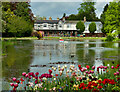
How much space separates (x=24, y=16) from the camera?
7244 centimetres

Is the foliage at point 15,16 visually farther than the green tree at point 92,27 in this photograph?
No

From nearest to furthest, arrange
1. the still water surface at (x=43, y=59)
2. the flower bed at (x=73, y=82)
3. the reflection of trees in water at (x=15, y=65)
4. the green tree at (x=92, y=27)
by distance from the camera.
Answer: the flower bed at (x=73, y=82), the reflection of trees in water at (x=15, y=65), the still water surface at (x=43, y=59), the green tree at (x=92, y=27)

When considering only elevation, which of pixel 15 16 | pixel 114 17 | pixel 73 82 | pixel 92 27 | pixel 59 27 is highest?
pixel 15 16

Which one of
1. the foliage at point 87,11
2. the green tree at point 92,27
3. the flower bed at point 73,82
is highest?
the foliage at point 87,11

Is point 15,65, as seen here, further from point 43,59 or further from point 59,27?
point 59,27

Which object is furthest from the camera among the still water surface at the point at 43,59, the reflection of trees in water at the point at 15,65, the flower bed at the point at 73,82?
the still water surface at the point at 43,59

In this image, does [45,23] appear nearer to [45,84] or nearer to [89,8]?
[89,8]

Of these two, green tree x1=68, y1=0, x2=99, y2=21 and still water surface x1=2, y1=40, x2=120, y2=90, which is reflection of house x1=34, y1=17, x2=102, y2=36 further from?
still water surface x1=2, y1=40, x2=120, y2=90

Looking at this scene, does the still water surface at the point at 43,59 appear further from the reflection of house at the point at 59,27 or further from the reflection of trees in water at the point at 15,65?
the reflection of house at the point at 59,27

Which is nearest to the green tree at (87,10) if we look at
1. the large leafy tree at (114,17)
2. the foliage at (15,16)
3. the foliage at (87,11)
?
the foliage at (87,11)

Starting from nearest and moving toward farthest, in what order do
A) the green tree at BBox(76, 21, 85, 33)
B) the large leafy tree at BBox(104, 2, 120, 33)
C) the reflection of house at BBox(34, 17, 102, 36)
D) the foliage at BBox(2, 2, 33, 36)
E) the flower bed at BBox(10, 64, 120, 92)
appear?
the flower bed at BBox(10, 64, 120, 92)
the large leafy tree at BBox(104, 2, 120, 33)
the foliage at BBox(2, 2, 33, 36)
the green tree at BBox(76, 21, 85, 33)
the reflection of house at BBox(34, 17, 102, 36)

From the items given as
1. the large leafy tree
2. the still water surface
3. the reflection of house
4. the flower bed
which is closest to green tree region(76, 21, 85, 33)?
the reflection of house

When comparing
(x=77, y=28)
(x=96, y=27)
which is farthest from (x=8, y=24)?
(x=96, y=27)

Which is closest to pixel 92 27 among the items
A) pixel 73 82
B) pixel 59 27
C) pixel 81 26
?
pixel 81 26
